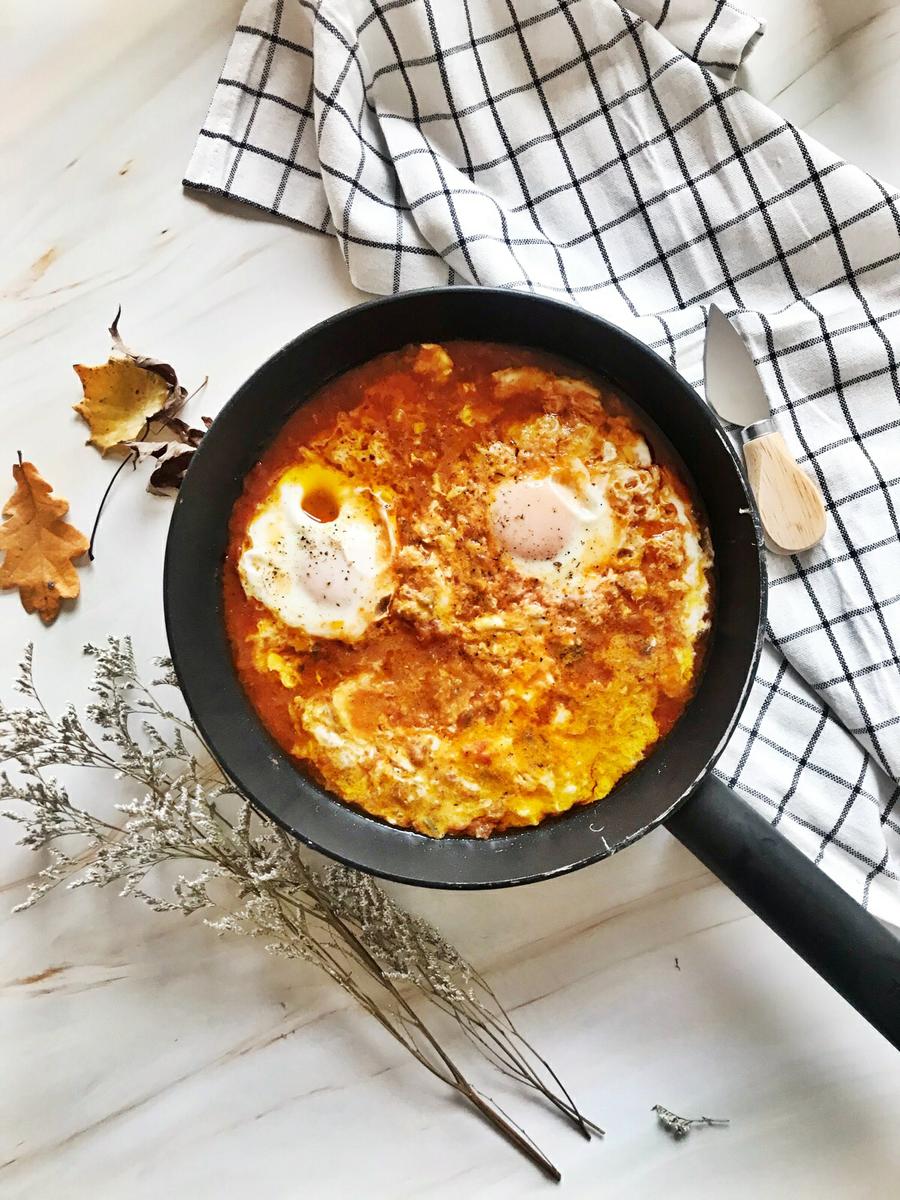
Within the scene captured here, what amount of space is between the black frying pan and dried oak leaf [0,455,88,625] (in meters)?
0.47

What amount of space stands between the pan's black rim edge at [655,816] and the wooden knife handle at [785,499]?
268 mm

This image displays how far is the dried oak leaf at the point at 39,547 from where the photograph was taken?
262 cm

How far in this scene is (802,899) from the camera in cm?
215

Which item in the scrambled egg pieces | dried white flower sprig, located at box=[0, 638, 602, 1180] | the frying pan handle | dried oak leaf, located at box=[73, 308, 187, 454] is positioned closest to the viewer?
the frying pan handle

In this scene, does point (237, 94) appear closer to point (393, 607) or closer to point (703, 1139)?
point (393, 607)

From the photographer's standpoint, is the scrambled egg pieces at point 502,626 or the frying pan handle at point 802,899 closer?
the frying pan handle at point 802,899

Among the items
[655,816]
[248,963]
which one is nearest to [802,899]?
[655,816]

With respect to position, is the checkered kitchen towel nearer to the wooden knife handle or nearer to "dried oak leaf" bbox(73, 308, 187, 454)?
the wooden knife handle

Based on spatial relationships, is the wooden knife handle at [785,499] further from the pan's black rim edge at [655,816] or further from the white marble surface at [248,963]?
the white marble surface at [248,963]

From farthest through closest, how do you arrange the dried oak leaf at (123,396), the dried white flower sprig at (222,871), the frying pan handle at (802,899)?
the dried oak leaf at (123,396) → the dried white flower sprig at (222,871) → the frying pan handle at (802,899)

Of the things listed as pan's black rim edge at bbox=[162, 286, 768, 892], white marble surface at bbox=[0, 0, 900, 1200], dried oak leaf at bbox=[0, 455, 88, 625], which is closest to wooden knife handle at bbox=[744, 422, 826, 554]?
pan's black rim edge at bbox=[162, 286, 768, 892]

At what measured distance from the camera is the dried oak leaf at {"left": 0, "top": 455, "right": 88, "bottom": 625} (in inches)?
103

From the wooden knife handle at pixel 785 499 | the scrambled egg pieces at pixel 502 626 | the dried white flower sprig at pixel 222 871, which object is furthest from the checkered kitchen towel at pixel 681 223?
the dried white flower sprig at pixel 222 871

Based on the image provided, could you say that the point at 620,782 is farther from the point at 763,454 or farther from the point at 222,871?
the point at 222,871
